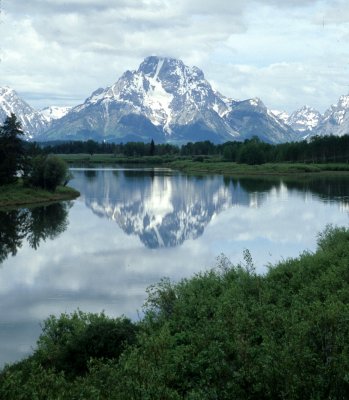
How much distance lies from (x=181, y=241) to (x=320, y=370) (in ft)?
189

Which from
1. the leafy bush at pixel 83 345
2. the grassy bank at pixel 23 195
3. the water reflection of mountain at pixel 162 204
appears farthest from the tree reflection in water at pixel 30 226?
the leafy bush at pixel 83 345

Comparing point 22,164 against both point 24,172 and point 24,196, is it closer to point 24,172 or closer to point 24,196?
point 24,172

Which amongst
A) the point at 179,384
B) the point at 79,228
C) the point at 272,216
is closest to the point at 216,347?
the point at 179,384

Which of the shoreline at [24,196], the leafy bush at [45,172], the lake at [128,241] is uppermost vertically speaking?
the leafy bush at [45,172]

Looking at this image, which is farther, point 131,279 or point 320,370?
point 131,279

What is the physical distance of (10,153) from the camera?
115812 millimetres

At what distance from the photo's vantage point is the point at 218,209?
11081 centimetres

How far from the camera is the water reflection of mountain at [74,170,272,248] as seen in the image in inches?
3327

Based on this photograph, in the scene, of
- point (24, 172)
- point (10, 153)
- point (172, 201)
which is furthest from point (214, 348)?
point (24, 172)

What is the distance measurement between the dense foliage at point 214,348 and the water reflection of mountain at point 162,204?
38.5 meters

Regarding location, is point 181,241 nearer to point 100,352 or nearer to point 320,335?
point 100,352

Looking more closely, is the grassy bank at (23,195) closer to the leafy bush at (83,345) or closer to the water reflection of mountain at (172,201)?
the water reflection of mountain at (172,201)

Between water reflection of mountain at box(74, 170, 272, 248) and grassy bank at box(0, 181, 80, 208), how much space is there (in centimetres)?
750

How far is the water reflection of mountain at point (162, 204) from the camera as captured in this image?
8450 cm
